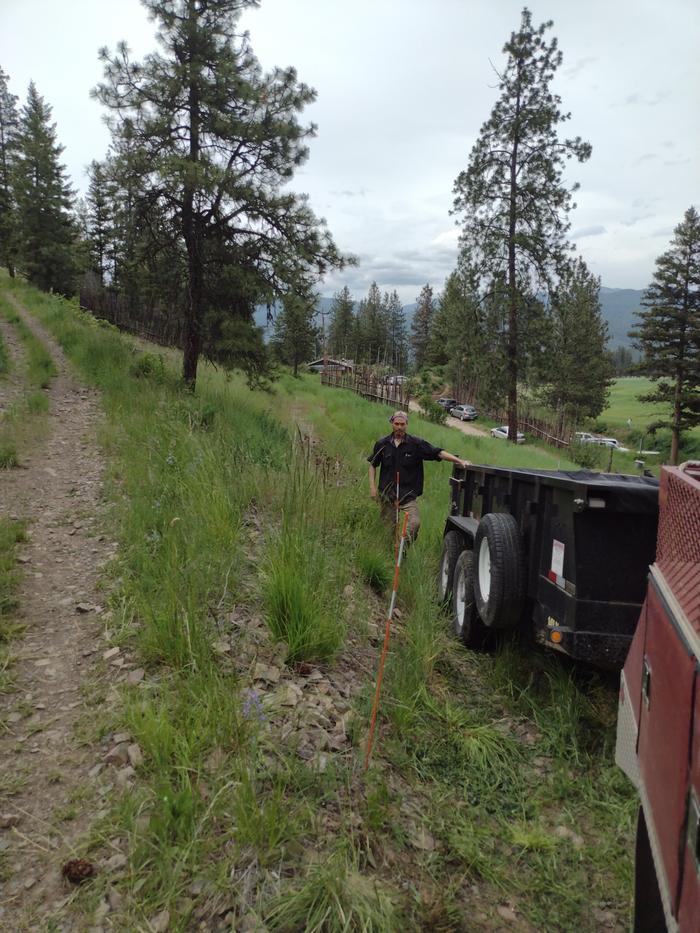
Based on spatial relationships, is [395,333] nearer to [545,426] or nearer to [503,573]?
[545,426]

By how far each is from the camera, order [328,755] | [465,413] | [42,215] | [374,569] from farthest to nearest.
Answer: [465,413], [42,215], [374,569], [328,755]

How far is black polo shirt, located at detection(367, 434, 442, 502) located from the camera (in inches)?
274

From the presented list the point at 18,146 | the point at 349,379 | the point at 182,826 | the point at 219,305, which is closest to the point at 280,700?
the point at 182,826

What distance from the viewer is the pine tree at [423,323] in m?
96.3

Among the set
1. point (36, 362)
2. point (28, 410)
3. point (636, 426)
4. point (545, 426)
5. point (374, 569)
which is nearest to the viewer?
point (374, 569)

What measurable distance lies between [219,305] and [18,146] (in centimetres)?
3266

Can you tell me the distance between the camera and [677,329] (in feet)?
127

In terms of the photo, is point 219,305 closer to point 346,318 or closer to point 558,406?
point 558,406

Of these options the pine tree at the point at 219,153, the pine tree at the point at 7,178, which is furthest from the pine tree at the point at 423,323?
the pine tree at the point at 219,153

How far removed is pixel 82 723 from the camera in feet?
10.00

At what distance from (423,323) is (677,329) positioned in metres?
63.2

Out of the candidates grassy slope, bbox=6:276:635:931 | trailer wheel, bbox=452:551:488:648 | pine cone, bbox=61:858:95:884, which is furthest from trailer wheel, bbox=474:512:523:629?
pine cone, bbox=61:858:95:884

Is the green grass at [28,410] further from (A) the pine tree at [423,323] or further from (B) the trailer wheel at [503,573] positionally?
(A) the pine tree at [423,323]

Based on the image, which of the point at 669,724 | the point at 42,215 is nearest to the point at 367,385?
the point at 42,215
